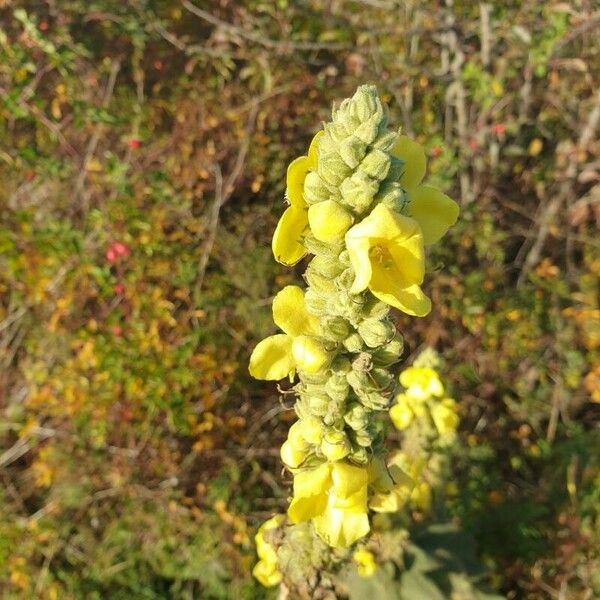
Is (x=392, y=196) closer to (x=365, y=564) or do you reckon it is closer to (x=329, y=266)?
(x=329, y=266)

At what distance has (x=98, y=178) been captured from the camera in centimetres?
377

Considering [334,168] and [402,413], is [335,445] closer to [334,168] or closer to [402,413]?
[334,168]

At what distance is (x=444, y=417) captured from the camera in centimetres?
237

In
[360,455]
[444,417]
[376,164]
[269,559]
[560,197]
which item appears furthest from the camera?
[560,197]

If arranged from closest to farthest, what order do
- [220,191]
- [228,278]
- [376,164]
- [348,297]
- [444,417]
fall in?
[376,164]
[348,297]
[444,417]
[228,278]
[220,191]

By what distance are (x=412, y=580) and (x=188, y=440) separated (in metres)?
1.82

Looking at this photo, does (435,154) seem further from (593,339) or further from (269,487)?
(269,487)

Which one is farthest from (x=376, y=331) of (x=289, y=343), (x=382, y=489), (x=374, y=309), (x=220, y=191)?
(x=220, y=191)

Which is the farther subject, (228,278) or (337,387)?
(228,278)

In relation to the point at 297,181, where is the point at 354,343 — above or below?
below

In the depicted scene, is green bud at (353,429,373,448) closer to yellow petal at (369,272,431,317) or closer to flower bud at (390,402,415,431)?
yellow petal at (369,272,431,317)

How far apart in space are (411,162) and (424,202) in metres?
0.09

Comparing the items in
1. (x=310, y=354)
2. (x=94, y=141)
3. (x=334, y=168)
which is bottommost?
(x=94, y=141)

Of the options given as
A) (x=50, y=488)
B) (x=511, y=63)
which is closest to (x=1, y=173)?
(x=50, y=488)
